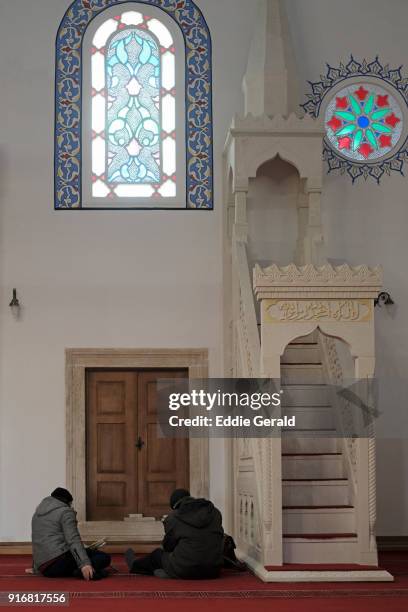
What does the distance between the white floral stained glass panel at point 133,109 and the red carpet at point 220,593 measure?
13.1 feet

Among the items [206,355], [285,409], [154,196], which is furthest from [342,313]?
[154,196]

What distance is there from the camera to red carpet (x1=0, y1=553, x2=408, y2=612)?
20.6 ft

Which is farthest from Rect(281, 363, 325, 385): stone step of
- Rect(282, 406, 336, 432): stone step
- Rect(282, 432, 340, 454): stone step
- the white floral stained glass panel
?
the white floral stained glass panel

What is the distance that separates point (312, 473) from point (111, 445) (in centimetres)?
229

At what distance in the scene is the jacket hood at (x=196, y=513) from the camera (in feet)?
24.7

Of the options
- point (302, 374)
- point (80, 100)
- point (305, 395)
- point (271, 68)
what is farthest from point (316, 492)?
point (80, 100)

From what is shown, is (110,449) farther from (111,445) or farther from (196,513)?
(196,513)

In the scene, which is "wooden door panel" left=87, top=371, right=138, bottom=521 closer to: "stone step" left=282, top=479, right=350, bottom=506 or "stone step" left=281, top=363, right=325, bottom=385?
"stone step" left=281, top=363, right=325, bottom=385

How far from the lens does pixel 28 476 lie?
970cm

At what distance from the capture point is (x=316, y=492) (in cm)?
817

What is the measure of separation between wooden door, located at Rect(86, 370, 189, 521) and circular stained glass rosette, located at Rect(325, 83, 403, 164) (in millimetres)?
2731

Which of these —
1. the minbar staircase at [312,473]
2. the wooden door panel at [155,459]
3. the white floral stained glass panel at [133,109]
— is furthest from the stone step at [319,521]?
the white floral stained glass panel at [133,109]

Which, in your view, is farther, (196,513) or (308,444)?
(308,444)

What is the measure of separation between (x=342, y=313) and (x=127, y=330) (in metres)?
2.71
